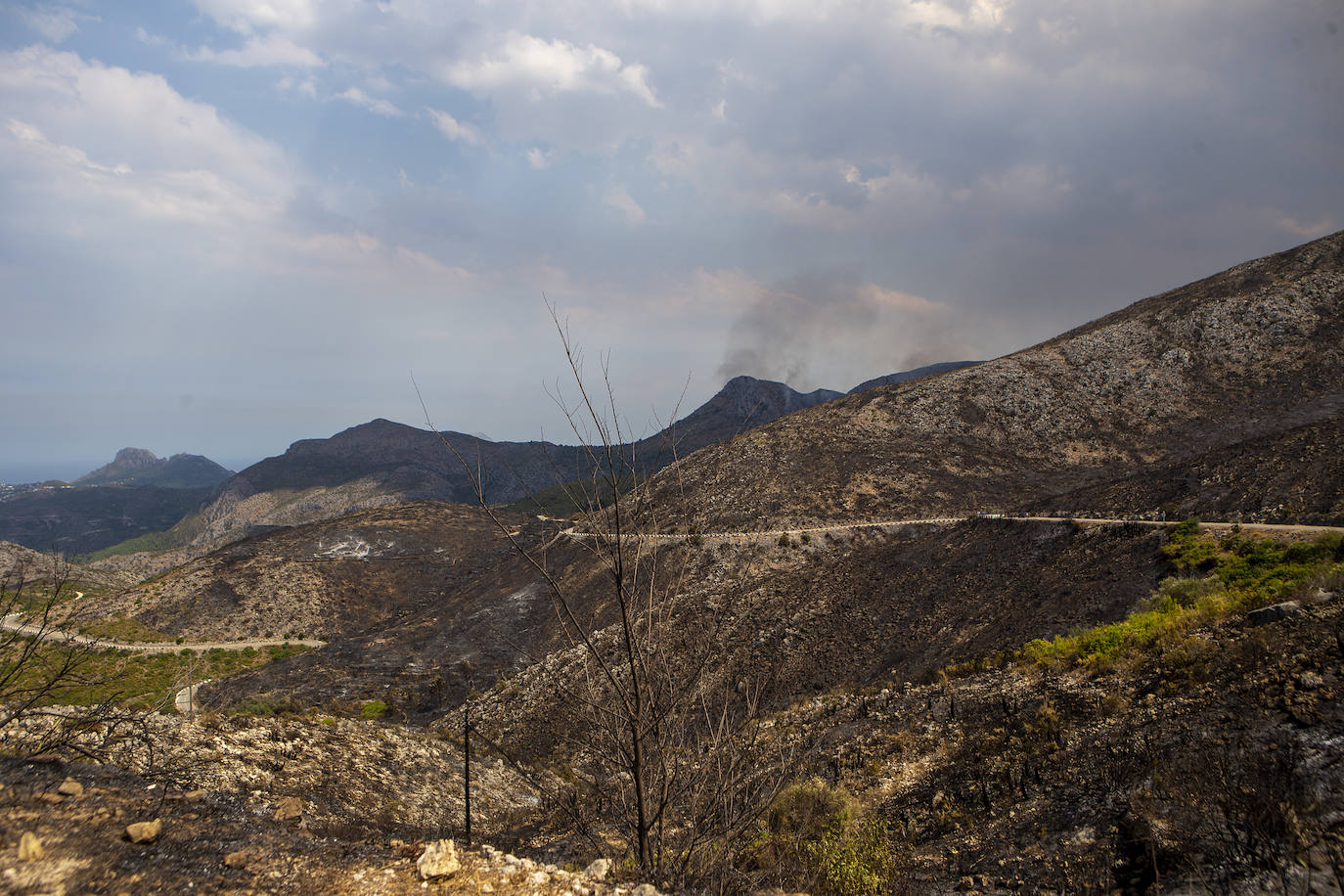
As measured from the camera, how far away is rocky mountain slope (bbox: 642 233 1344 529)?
4069cm

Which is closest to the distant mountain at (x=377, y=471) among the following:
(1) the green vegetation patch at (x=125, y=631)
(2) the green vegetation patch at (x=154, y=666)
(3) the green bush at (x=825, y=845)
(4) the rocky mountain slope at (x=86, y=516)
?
(4) the rocky mountain slope at (x=86, y=516)

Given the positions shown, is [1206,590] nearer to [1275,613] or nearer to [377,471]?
[1275,613]

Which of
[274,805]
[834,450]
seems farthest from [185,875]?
[834,450]

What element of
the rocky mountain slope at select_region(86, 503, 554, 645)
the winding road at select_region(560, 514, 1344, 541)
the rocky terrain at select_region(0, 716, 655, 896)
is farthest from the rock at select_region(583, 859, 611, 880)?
the rocky mountain slope at select_region(86, 503, 554, 645)

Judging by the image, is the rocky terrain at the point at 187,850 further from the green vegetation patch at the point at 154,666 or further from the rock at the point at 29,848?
the green vegetation patch at the point at 154,666

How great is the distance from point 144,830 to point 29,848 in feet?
3.45

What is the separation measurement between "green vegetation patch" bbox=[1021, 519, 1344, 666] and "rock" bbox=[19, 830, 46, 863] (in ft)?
57.8

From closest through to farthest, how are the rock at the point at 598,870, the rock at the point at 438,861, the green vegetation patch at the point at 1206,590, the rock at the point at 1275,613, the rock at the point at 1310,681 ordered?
the rock at the point at 438,861 < the rock at the point at 598,870 < the rock at the point at 1310,681 < the rock at the point at 1275,613 < the green vegetation patch at the point at 1206,590

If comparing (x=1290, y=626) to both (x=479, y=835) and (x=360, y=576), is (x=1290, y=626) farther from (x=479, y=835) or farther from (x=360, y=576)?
(x=360, y=576)

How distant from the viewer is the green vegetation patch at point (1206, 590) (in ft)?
44.0

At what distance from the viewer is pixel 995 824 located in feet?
32.3

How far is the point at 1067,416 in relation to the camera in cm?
4828

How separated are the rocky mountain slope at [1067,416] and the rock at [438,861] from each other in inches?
1165

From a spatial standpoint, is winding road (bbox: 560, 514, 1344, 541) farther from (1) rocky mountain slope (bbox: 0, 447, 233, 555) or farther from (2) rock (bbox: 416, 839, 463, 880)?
(1) rocky mountain slope (bbox: 0, 447, 233, 555)
